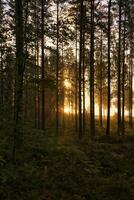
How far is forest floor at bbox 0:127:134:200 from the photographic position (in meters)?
9.39

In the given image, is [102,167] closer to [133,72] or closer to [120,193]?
[120,193]

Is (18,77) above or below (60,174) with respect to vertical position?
above

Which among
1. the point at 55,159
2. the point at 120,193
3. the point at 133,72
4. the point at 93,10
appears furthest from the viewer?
the point at 133,72

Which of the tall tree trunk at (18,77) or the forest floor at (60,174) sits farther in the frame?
the tall tree trunk at (18,77)

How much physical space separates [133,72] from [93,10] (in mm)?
17899

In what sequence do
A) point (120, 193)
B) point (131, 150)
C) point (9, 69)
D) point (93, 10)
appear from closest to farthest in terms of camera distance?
1. point (120, 193)
2. point (9, 69)
3. point (131, 150)
4. point (93, 10)

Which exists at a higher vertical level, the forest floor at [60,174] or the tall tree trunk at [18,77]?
the tall tree trunk at [18,77]

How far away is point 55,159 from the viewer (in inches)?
500

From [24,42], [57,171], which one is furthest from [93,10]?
[57,171]

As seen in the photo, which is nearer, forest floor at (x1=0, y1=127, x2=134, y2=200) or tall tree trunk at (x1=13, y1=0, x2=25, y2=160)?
forest floor at (x1=0, y1=127, x2=134, y2=200)

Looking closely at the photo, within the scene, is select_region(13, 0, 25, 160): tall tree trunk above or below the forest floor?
above

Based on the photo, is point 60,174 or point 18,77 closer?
point 18,77

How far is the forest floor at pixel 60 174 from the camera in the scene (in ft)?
30.8

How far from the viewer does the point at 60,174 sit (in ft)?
36.4
